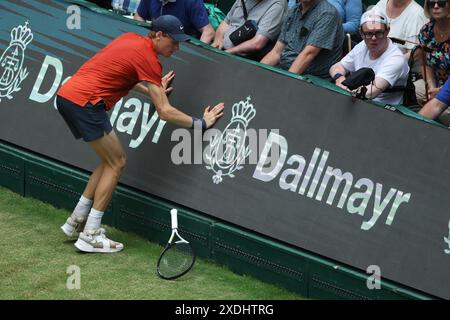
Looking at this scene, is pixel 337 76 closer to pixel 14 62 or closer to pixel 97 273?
pixel 97 273

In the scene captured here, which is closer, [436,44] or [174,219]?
[174,219]

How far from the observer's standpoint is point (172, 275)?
6910 mm

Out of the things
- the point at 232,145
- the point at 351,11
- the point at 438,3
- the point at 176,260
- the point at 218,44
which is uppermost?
the point at 438,3

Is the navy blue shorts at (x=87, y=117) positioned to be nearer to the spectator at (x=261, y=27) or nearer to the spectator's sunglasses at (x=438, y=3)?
the spectator at (x=261, y=27)

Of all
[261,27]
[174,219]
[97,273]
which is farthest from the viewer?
[261,27]

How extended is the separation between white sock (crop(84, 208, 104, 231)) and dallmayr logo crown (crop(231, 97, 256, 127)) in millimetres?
1237

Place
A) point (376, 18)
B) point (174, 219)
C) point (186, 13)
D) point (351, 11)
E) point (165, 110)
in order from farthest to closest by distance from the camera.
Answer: point (351, 11)
point (186, 13)
point (376, 18)
point (165, 110)
point (174, 219)

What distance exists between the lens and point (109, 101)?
24.1 ft

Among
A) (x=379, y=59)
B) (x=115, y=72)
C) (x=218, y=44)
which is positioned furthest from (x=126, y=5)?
(x=379, y=59)

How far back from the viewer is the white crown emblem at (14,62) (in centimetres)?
852

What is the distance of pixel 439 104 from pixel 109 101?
240 cm

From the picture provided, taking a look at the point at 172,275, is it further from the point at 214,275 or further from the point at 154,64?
the point at 154,64
